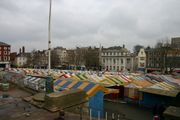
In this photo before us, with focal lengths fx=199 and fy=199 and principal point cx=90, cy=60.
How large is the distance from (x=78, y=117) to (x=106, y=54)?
299ft

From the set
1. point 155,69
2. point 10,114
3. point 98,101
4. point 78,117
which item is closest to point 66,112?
point 78,117

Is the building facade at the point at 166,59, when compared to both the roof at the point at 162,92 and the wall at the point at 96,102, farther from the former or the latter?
the wall at the point at 96,102

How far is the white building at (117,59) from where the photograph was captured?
322ft

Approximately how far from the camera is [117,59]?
325ft

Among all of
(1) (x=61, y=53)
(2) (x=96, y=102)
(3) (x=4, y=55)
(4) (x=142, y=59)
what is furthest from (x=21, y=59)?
(2) (x=96, y=102)

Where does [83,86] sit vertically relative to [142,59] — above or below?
below

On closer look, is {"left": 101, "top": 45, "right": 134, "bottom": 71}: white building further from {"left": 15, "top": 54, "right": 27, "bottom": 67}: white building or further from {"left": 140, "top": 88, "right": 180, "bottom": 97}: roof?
{"left": 140, "top": 88, "right": 180, "bottom": 97}: roof

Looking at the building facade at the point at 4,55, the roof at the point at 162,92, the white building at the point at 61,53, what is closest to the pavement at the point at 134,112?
the roof at the point at 162,92

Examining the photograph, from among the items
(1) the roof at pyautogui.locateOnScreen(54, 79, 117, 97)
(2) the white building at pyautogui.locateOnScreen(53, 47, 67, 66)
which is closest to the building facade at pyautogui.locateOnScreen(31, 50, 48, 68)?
(2) the white building at pyautogui.locateOnScreen(53, 47, 67, 66)

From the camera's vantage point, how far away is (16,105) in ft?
46.9

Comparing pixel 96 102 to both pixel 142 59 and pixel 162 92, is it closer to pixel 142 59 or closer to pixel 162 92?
pixel 162 92

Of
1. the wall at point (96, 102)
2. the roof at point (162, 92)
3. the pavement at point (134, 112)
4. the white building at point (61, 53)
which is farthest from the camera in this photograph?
the white building at point (61, 53)

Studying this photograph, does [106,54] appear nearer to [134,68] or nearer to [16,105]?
[134,68]

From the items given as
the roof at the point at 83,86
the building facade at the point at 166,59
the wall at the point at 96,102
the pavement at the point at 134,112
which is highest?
the building facade at the point at 166,59
